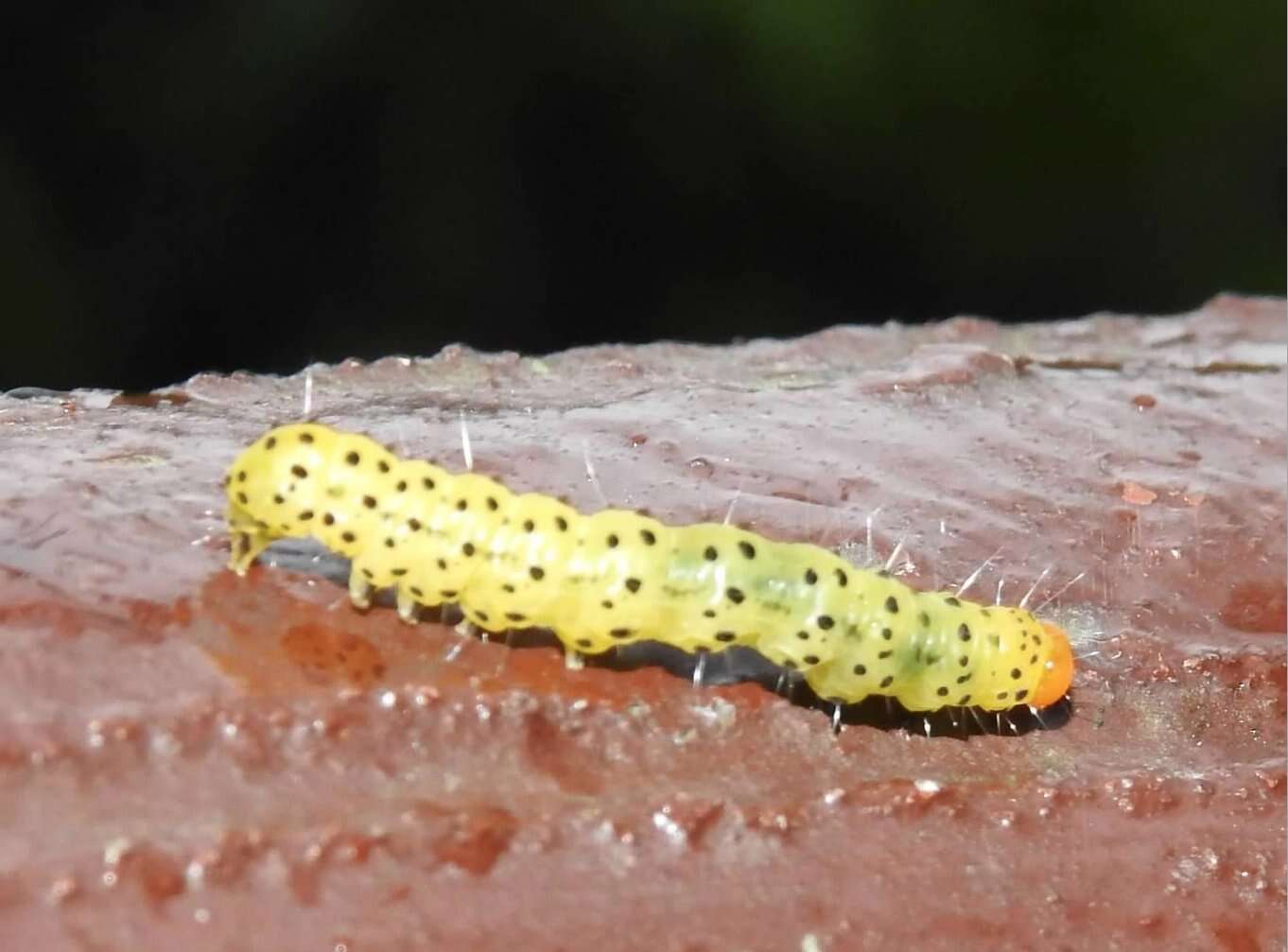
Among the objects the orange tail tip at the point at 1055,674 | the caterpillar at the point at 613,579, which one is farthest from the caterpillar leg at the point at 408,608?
the orange tail tip at the point at 1055,674

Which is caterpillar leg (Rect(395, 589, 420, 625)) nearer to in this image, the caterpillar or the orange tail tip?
the caterpillar

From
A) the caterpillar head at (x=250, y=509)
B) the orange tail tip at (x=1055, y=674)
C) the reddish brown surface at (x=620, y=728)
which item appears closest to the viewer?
the reddish brown surface at (x=620, y=728)

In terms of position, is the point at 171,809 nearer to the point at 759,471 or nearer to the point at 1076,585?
the point at 759,471

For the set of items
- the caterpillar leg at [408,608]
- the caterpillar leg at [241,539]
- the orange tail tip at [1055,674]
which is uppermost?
the caterpillar leg at [241,539]

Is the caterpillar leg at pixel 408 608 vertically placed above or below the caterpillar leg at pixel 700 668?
above

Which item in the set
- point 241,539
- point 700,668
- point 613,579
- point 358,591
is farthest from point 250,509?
point 700,668

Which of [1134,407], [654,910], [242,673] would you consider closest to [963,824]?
[654,910]

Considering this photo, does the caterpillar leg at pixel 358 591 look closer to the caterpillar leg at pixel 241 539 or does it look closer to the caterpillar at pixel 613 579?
the caterpillar at pixel 613 579

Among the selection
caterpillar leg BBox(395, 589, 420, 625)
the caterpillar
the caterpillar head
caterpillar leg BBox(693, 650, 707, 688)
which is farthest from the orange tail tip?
the caterpillar head

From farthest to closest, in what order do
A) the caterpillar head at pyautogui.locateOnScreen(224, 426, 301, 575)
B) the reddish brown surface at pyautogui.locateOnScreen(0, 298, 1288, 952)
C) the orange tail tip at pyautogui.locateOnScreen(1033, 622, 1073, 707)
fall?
the orange tail tip at pyautogui.locateOnScreen(1033, 622, 1073, 707), the caterpillar head at pyautogui.locateOnScreen(224, 426, 301, 575), the reddish brown surface at pyautogui.locateOnScreen(0, 298, 1288, 952)
